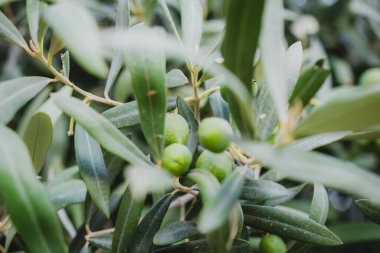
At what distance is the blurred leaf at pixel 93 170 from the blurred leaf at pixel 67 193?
15 cm

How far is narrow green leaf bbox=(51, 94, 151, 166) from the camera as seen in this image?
57 centimetres

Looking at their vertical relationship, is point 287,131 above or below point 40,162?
above

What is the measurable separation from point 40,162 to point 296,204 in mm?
980

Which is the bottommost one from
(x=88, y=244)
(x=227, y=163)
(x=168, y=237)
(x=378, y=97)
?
(x=88, y=244)

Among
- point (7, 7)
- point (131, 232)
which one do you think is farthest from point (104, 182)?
point (7, 7)

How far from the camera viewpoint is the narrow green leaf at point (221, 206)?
1.43 ft

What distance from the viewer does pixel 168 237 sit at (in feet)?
2.23

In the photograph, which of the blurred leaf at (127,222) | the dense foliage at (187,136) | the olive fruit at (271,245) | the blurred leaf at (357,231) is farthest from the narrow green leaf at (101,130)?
the blurred leaf at (357,231)

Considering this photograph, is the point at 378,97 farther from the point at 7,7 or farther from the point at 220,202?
the point at 7,7

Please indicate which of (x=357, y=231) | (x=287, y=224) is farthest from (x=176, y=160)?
(x=357, y=231)

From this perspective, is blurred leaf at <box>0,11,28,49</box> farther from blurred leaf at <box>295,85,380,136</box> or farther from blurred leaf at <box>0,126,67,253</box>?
blurred leaf at <box>295,85,380,136</box>

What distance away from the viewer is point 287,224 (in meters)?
0.71

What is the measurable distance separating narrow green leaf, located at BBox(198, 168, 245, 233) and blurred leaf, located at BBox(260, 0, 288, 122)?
98mm

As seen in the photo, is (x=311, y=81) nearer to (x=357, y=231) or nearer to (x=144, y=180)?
(x=144, y=180)
